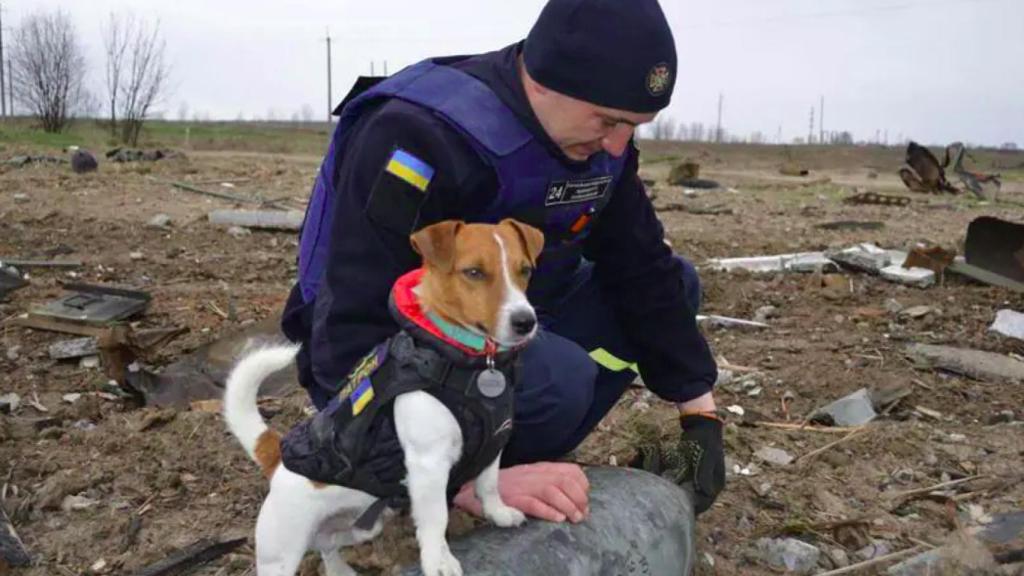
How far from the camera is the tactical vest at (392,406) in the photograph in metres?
2.24

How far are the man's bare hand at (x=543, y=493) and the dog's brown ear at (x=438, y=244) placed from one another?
2.29 ft

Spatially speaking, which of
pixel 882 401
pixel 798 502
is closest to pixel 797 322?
pixel 882 401

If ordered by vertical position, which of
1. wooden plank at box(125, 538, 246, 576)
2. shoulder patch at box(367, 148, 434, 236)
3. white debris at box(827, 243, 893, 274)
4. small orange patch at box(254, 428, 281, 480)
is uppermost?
shoulder patch at box(367, 148, 434, 236)

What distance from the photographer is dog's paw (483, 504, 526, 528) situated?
→ 2512mm

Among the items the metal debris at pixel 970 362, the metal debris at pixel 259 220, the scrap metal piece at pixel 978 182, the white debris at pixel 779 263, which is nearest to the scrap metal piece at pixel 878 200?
the scrap metal piece at pixel 978 182

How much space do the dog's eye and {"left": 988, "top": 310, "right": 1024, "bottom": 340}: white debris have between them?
192 inches

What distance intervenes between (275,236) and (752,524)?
7.17 metres

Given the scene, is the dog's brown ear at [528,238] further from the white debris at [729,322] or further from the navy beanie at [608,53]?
the white debris at [729,322]

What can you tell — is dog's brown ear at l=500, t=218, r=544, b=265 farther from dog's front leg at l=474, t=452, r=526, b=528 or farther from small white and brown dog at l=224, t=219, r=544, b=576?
dog's front leg at l=474, t=452, r=526, b=528

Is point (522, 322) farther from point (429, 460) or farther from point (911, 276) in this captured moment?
point (911, 276)

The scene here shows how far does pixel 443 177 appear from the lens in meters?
2.53

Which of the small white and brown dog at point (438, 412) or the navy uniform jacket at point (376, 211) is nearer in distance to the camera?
the small white and brown dog at point (438, 412)

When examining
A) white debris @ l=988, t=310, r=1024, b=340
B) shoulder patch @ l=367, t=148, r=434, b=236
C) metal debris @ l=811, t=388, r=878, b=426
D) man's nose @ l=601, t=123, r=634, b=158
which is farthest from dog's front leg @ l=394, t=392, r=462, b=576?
white debris @ l=988, t=310, r=1024, b=340

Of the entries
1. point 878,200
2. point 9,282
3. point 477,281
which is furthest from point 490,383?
point 878,200
